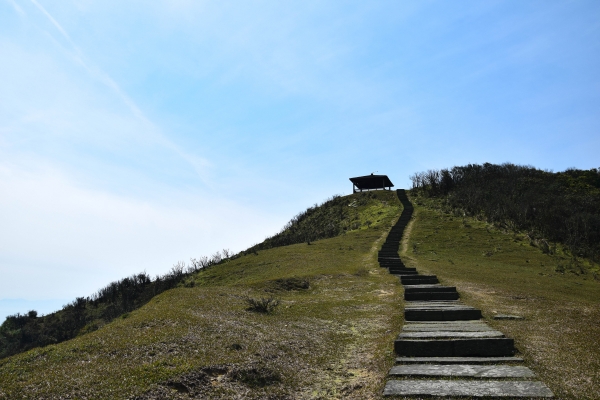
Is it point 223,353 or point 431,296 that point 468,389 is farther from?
point 431,296

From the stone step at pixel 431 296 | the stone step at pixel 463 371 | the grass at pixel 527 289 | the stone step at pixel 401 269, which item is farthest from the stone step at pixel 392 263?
the stone step at pixel 463 371

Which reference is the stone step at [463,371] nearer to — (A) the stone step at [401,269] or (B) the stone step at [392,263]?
(A) the stone step at [401,269]

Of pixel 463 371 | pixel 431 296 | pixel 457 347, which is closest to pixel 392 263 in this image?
pixel 431 296

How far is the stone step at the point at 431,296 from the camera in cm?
1445

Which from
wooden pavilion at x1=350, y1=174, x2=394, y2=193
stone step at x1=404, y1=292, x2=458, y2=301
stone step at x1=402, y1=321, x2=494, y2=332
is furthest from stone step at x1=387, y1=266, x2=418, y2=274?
wooden pavilion at x1=350, y1=174, x2=394, y2=193

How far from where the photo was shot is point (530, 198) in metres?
42.7

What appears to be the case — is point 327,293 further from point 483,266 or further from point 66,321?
point 66,321

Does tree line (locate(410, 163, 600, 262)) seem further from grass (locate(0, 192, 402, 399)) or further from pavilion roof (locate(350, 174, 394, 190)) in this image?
grass (locate(0, 192, 402, 399))

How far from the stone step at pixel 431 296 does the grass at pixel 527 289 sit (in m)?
0.47

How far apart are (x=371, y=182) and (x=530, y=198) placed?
2765 cm

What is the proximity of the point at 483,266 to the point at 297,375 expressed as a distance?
20.8 meters

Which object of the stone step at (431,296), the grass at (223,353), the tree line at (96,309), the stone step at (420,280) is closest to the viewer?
the grass at (223,353)

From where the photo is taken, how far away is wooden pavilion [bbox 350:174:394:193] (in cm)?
6562

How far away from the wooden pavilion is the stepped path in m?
54.4
